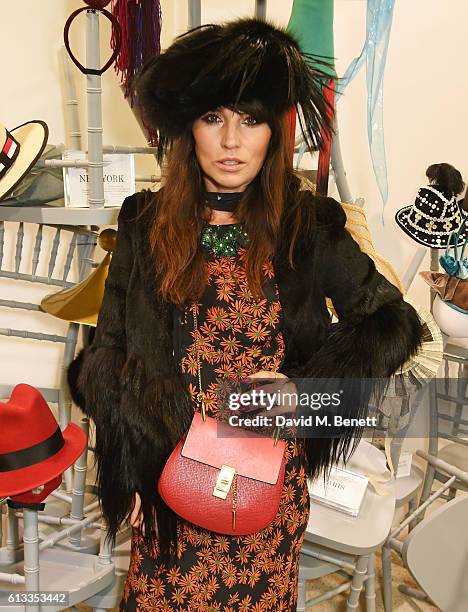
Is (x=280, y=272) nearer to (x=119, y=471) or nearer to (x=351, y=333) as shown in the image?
(x=351, y=333)

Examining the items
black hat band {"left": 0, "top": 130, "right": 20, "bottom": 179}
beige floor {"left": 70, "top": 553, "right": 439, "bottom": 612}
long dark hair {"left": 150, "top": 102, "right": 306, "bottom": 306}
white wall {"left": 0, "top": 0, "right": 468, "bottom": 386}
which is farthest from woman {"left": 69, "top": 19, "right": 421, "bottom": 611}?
beige floor {"left": 70, "top": 553, "right": 439, "bottom": 612}

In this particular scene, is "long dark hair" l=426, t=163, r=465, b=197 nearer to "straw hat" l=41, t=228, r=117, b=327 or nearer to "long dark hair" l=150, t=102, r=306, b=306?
"long dark hair" l=150, t=102, r=306, b=306

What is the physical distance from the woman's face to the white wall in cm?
53

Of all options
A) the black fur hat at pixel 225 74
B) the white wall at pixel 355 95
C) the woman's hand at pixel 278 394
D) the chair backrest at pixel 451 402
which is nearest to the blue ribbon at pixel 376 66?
the white wall at pixel 355 95

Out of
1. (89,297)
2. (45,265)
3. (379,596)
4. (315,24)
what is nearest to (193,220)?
(89,297)

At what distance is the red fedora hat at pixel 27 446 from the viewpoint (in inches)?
41.4

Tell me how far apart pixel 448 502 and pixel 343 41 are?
1062 mm

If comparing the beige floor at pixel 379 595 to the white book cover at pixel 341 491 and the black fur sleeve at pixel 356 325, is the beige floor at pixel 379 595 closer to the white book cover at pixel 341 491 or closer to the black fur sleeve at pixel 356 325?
the white book cover at pixel 341 491

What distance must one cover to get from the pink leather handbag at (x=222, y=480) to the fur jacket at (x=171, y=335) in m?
0.07

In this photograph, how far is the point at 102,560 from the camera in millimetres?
1404

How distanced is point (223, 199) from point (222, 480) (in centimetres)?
46

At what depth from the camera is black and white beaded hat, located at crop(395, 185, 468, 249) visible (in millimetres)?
1272

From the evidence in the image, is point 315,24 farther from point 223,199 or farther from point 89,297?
point 89,297

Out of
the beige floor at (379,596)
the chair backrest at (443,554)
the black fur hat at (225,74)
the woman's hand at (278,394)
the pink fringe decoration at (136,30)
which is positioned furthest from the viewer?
the beige floor at (379,596)
